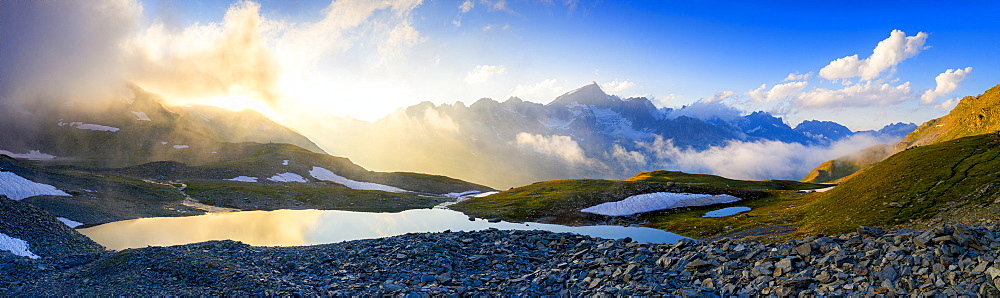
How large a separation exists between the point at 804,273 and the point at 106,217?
271 ft

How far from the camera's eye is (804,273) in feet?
59.6

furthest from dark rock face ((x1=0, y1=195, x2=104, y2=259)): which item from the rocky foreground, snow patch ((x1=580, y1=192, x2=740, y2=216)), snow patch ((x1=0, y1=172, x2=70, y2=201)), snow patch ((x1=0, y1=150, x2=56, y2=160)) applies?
snow patch ((x1=0, y1=150, x2=56, y2=160))

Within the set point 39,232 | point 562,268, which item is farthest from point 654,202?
point 39,232

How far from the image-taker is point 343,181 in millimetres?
150250

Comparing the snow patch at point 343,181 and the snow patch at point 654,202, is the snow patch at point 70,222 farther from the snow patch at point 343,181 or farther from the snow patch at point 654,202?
the snow patch at point 343,181

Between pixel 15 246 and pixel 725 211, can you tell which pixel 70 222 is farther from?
pixel 725 211

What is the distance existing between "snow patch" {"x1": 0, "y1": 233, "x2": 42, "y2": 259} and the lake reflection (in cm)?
888

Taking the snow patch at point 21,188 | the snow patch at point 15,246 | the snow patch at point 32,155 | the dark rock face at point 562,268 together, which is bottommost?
the dark rock face at point 562,268

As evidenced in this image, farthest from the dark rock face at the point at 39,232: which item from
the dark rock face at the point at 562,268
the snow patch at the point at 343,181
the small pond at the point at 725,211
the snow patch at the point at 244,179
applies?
the snow patch at the point at 343,181

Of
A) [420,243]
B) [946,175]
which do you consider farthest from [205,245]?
[946,175]

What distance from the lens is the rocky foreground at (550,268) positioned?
16.4 metres

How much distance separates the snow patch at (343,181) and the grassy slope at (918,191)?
12178 centimetres

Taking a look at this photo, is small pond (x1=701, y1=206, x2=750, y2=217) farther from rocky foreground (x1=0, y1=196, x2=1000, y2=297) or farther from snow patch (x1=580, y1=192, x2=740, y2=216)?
rocky foreground (x1=0, y1=196, x2=1000, y2=297)

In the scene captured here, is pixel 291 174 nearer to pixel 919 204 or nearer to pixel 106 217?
pixel 106 217
